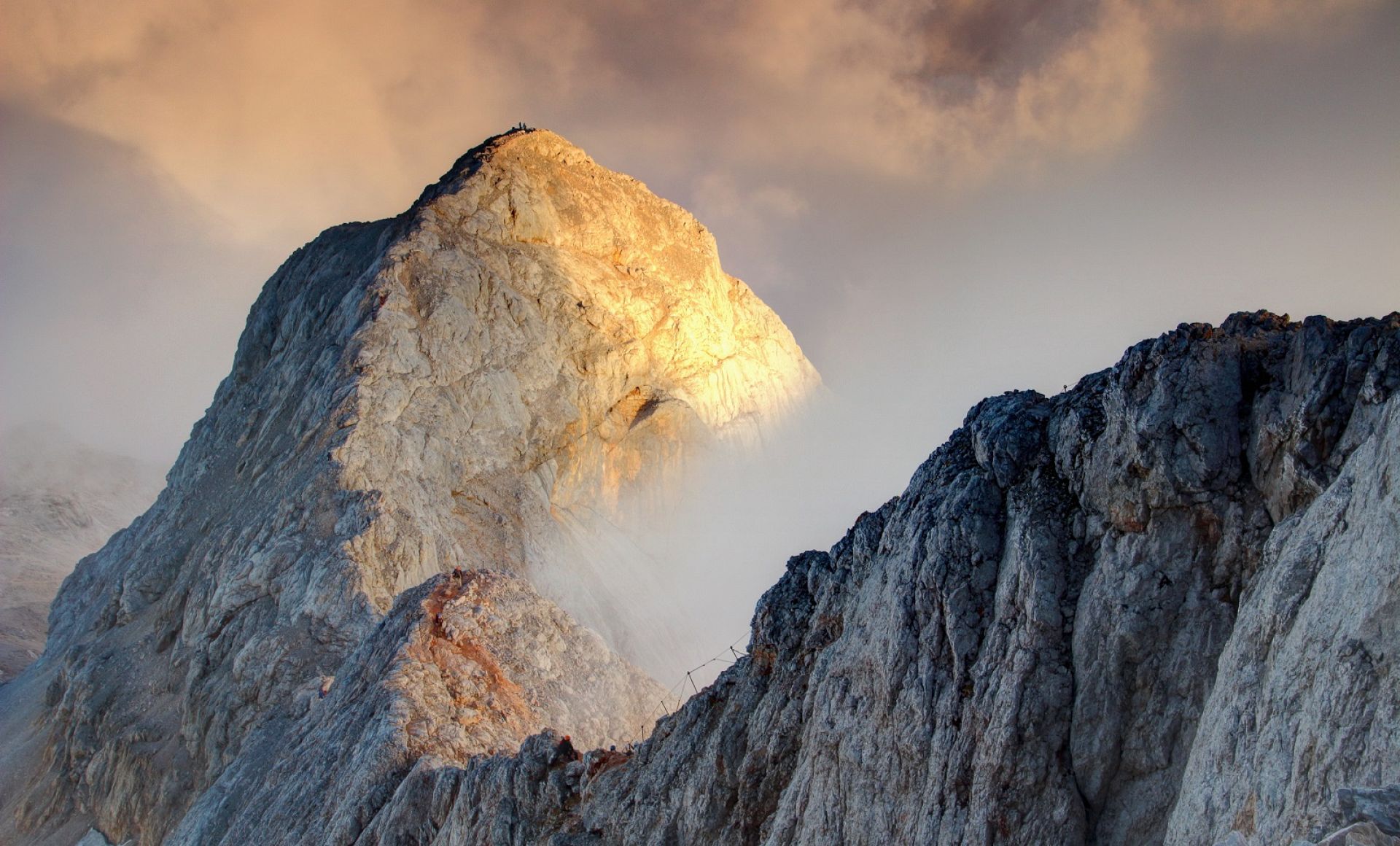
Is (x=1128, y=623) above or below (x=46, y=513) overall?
below

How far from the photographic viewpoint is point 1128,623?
38.3 ft

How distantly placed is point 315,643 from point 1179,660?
38.7m

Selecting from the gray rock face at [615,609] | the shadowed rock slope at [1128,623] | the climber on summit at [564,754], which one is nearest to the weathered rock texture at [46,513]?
the gray rock face at [615,609]

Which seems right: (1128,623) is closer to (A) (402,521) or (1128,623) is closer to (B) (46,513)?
(A) (402,521)

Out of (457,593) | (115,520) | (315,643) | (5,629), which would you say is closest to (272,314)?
(315,643)

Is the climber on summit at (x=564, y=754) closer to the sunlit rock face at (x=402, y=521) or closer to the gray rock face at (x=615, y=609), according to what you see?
the gray rock face at (x=615, y=609)

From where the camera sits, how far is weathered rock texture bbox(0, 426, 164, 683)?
10362 centimetres

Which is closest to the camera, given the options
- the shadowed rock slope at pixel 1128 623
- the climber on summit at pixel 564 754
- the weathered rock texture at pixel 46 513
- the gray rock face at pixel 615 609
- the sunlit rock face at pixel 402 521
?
the shadowed rock slope at pixel 1128 623

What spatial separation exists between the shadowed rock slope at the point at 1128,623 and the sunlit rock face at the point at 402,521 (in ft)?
52.2

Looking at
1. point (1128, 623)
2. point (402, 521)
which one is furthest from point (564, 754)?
point (402, 521)

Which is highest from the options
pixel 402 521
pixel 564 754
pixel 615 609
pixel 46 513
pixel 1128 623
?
pixel 46 513

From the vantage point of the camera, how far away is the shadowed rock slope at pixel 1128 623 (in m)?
8.88

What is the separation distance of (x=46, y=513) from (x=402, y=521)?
127705 mm

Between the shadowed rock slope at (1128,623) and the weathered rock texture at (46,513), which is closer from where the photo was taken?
the shadowed rock slope at (1128,623)
